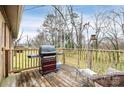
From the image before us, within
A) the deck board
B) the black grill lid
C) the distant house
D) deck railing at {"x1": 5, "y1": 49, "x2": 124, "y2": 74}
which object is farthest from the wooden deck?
the distant house

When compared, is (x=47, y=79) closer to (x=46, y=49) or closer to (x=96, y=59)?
(x=46, y=49)

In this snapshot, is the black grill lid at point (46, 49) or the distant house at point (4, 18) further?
the distant house at point (4, 18)

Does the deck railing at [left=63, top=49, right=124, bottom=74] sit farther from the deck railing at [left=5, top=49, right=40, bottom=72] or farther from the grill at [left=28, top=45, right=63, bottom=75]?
the deck railing at [left=5, top=49, right=40, bottom=72]

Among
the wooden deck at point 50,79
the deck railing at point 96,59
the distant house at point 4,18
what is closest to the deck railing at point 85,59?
the deck railing at point 96,59

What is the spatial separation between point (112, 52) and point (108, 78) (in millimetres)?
376

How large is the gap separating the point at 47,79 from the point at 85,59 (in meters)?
0.64

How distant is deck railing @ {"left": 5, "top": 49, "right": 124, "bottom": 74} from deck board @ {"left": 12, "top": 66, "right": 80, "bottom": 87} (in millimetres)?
127

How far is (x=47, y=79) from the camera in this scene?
3279 millimetres

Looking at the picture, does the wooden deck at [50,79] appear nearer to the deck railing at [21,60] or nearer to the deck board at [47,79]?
the deck board at [47,79]

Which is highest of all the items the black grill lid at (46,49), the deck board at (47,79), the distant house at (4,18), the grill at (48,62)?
the distant house at (4,18)

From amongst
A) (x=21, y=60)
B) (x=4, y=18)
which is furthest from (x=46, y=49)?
(x=4, y=18)

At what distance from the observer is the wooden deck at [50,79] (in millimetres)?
3232

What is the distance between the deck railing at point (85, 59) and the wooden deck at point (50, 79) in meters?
0.11
